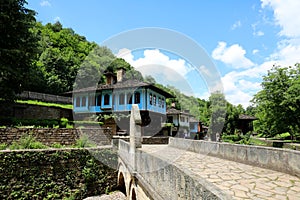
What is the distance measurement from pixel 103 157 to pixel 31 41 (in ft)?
33.3

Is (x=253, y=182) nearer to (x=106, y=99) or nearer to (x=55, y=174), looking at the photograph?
(x=55, y=174)

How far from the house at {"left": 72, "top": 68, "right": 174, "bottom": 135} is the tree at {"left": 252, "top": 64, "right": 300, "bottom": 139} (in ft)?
34.9

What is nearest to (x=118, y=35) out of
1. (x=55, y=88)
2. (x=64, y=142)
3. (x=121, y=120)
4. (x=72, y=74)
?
(x=64, y=142)

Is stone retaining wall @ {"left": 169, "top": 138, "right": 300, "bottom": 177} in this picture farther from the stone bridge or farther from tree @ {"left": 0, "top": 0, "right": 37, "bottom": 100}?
tree @ {"left": 0, "top": 0, "right": 37, "bottom": 100}

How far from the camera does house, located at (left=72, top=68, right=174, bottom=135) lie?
75.0 ft

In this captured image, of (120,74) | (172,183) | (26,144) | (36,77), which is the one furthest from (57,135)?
(120,74)

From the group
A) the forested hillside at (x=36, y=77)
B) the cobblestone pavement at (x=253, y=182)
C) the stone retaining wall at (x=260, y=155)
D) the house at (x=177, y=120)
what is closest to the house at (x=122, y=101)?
the forested hillside at (x=36, y=77)

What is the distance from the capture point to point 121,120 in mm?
23062

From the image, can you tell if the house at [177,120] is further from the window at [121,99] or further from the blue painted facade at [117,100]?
the window at [121,99]

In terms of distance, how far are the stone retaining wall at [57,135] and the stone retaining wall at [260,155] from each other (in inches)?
353

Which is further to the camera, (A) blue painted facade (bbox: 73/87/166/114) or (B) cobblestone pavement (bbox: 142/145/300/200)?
(A) blue painted facade (bbox: 73/87/166/114)

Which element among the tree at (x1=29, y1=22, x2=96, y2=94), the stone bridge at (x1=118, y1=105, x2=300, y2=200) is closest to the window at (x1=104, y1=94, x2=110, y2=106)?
the tree at (x1=29, y1=22, x2=96, y2=94)

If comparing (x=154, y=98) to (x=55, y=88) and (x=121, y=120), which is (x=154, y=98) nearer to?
(x=121, y=120)

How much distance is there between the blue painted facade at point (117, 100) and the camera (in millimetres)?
22766
